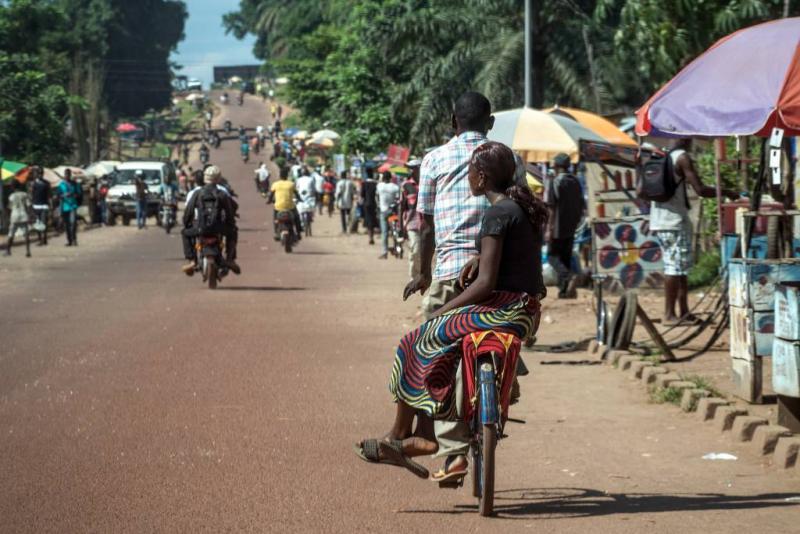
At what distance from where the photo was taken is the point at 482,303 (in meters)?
6.11

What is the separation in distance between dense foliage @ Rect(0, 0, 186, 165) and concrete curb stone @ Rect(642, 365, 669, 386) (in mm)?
41953

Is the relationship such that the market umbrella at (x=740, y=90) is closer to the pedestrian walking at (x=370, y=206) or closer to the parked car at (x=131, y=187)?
the pedestrian walking at (x=370, y=206)

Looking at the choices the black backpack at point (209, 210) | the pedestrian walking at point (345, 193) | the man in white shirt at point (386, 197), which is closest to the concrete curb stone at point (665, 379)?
the black backpack at point (209, 210)

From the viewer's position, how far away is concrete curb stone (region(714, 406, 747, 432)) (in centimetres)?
823

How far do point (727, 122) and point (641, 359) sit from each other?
2.94m

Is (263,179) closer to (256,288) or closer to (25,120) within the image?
(25,120)

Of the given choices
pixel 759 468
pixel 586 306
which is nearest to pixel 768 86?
pixel 759 468

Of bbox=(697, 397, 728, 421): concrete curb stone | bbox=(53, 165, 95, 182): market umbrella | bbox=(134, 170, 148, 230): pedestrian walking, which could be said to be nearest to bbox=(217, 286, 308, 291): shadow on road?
bbox=(697, 397, 728, 421): concrete curb stone

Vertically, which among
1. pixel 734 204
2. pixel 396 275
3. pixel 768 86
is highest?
pixel 768 86

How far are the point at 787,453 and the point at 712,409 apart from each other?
1.43m

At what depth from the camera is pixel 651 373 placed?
1012 centimetres

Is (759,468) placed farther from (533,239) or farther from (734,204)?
(734,204)

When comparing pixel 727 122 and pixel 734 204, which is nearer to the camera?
pixel 727 122

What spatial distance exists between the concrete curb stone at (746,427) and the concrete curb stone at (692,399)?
2.69ft
